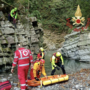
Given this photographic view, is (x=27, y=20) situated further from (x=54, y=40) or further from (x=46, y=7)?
(x=46, y=7)

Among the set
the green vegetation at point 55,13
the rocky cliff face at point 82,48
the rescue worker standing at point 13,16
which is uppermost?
the green vegetation at point 55,13

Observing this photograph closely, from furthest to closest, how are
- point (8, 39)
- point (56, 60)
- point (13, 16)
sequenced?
point (13, 16)
point (8, 39)
point (56, 60)

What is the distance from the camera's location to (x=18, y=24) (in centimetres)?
1032

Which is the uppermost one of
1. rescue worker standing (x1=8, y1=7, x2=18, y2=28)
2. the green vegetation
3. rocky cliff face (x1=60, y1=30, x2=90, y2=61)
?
the green vegetation

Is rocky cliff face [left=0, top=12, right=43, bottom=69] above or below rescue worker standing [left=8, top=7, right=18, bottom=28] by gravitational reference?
below

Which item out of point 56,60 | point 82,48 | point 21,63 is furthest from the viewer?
point 82,48

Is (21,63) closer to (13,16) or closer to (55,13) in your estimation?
(13,16)

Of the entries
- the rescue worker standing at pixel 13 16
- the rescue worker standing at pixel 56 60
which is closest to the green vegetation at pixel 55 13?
the rescue worker standing at pixel 13 16

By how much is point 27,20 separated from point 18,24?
2071 millimetres

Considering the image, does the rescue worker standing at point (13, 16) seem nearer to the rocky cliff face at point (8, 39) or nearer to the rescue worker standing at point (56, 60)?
the rocky cliff face at point (8, 39)

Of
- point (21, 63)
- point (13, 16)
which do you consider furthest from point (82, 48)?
point (21, 63)

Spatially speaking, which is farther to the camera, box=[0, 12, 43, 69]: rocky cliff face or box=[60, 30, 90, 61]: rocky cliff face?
box=[60, 30, 90, 61]: rocky cliff face

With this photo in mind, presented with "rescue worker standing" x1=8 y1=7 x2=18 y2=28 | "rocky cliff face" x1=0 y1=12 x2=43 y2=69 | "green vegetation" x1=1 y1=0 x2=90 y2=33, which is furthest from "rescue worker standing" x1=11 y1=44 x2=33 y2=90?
"green vegetation" x1=1 y1=0 x2=90 y2=33

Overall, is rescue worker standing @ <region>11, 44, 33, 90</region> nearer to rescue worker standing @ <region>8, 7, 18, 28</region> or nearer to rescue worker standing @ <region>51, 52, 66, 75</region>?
rescue worker standing @ <region>51, 52, 66, 75</region>
